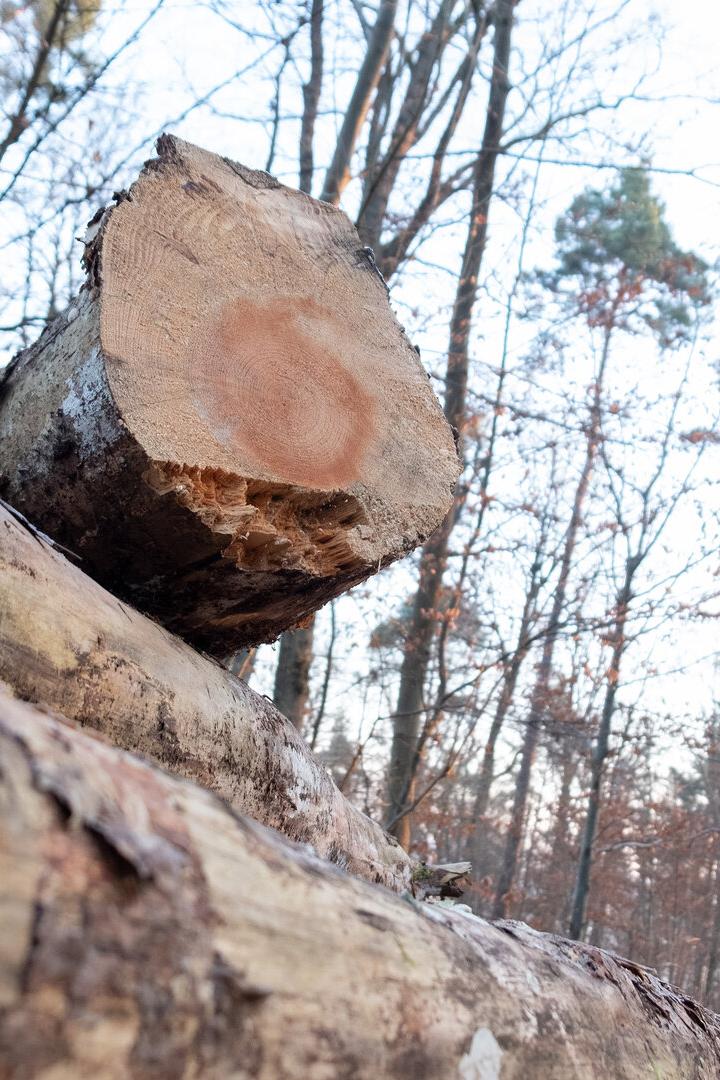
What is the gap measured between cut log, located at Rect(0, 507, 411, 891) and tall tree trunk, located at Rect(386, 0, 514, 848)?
16.0 ft

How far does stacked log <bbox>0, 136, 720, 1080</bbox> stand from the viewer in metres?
0.74

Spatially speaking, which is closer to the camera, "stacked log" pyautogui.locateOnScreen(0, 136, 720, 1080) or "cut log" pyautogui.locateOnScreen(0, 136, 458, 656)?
"stacked log" pyautogui.locateOnScreen(0, 136, 720, 1080)

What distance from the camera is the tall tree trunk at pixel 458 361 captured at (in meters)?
7.20

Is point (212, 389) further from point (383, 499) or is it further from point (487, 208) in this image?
point (487, 208)

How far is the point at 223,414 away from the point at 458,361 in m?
5.86

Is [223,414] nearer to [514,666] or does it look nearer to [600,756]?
[514,666]

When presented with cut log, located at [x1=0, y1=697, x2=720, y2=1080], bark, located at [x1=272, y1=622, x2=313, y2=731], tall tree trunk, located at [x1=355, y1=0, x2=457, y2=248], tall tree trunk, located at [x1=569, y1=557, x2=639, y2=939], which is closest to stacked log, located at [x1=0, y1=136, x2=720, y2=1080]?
cut log, located at [x1=0, y1=697, x2=720, y2=1080]

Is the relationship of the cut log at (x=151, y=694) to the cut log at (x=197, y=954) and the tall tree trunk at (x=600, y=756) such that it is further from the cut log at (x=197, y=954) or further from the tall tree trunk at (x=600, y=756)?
the tall tree trunk at (x=600, y=756)

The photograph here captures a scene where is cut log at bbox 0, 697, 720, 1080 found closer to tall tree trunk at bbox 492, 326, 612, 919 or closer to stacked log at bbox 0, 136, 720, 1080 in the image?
stacked log at bbox 0, 136, 720, 1080

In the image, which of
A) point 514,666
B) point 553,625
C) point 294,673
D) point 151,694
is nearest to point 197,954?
point 151,694

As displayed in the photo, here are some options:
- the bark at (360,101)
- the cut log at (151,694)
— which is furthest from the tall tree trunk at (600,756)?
the cut log at (151,694)

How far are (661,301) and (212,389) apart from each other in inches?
621

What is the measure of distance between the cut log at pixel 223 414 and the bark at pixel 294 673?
143 inches

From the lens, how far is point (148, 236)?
1808 mm
